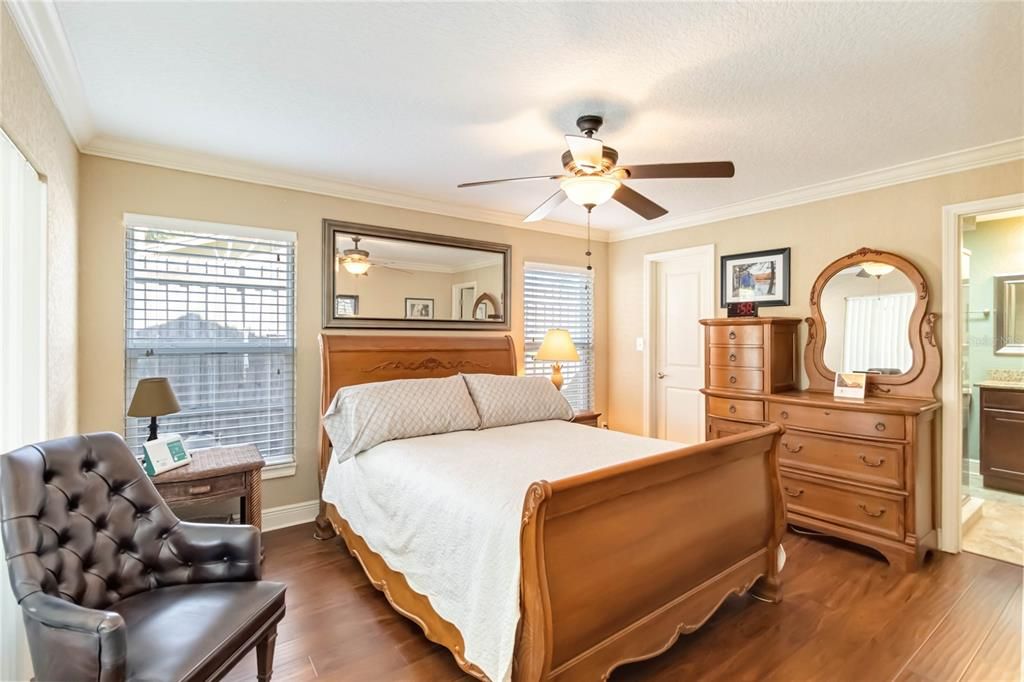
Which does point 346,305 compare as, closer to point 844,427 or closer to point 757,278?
point 757,278

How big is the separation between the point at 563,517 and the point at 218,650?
110 centimetres

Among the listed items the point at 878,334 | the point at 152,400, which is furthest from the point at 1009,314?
the point at 152,400

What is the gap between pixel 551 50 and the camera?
1892mm

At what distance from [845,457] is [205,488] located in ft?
12.5

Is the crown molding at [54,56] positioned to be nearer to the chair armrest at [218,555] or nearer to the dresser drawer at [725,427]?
the chair armrest at [218,555]

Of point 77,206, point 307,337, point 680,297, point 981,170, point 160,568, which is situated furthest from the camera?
point 680,297

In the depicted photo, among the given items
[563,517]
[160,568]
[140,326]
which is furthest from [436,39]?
[140,326]

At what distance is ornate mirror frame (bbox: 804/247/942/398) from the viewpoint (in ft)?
10.2

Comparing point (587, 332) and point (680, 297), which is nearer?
point (680, 297)

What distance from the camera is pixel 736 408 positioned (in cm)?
370

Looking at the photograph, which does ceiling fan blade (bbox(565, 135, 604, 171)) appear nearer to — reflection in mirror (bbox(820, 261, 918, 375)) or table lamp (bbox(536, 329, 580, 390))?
table lamp (bbox(536, 329, 580, 390))

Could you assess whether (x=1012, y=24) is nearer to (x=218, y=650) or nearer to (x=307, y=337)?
(x=218, y=650)

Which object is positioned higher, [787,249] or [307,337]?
[787,249]

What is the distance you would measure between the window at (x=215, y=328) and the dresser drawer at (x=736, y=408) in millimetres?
3205
